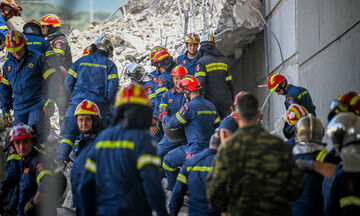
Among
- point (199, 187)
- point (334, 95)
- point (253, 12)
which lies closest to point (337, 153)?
point (199, 187)

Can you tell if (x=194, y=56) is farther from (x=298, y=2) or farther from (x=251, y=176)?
(x=251, y=176)

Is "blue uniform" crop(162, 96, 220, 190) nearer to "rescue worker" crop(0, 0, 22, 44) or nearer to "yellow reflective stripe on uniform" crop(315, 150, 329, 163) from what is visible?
"yellow reflective stripe on uniform" crop(315, 150, 329, 163)

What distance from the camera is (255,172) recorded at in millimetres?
3535

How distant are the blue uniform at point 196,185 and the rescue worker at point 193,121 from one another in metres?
1.88

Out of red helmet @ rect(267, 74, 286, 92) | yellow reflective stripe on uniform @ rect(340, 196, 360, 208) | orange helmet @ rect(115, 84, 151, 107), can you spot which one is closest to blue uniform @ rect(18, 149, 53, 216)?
orange helmet @ rect(115, 84, 151, 107)

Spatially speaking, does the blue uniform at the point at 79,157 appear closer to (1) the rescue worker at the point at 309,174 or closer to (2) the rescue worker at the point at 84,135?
(2) the rescue worker at the point at 84,135

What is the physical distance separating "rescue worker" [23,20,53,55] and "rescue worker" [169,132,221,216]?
4.13m

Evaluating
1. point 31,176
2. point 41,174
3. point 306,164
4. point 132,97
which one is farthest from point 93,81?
point 306,164

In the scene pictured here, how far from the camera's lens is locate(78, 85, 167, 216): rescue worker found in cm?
372

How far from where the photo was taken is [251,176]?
3.54 meters

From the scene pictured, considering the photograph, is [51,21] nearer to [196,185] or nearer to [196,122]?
[196,122]

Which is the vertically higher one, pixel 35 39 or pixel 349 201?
pixel 35 39

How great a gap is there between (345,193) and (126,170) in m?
1.62

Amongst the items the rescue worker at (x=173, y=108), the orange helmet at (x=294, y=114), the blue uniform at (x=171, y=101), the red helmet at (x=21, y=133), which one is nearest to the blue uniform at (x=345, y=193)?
the orange helmet at (x=294, y=114)
